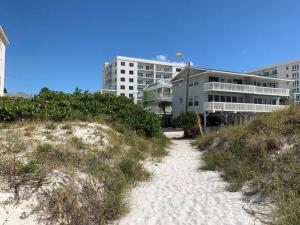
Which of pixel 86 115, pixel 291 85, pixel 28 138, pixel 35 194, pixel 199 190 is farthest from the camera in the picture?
pixel 291 85

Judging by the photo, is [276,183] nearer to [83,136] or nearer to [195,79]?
[83,136]

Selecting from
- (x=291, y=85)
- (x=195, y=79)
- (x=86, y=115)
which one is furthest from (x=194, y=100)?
(x=291, y=85)

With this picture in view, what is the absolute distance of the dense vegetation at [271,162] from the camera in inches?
215

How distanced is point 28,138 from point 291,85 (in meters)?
73.3

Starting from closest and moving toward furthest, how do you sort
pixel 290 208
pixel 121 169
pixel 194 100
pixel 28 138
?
pixel 290 208
pixel 121 169
pixel 28 138
pixel 194 100

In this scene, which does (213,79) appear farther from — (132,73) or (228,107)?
(132,73)

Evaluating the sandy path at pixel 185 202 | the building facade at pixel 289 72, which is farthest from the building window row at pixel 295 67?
the sandy path at pixel 185 202

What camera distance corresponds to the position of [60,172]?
685 cm

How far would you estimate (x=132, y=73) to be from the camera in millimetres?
77562

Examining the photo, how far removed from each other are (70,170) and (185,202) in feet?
10.8

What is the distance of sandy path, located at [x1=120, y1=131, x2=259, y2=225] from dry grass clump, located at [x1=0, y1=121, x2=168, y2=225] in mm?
500

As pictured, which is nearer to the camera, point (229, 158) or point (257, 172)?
point (257, 172)

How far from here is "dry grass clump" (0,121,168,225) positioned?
539cm

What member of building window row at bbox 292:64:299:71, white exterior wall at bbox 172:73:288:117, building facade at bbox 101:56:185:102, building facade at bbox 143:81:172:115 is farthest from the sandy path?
building window row at bbox 292:64:299:71
